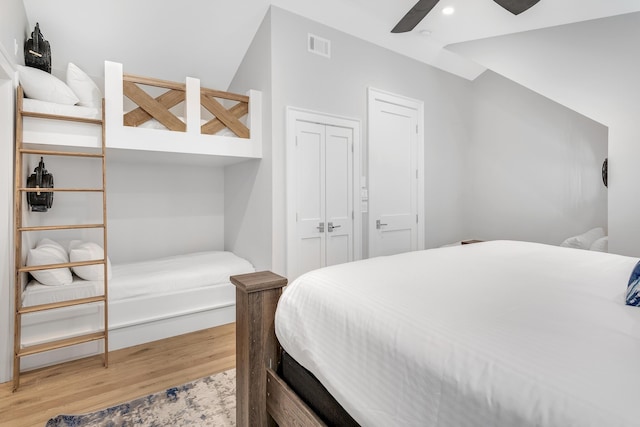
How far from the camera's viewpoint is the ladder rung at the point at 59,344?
2.19 metres

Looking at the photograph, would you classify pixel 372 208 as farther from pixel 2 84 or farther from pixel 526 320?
pixel 2 84

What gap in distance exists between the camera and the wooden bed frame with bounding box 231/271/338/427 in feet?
4.30

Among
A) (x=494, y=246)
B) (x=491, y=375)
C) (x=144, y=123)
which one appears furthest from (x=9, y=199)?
(x=494, y=246)

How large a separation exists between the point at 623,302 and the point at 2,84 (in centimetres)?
346

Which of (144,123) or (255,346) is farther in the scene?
(144,123)

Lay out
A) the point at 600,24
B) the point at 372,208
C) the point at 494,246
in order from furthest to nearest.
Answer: the point at 372,208, the point at 600,24, the point at 494,246

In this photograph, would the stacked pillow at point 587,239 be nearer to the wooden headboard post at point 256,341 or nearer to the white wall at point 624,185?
the white wall at point 624,185

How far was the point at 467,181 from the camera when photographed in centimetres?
468

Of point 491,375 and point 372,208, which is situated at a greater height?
point 372,208

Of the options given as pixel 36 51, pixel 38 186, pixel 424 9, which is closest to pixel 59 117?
pixel 36 51

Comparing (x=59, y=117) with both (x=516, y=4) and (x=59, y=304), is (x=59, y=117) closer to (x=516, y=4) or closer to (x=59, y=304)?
(x=59, y=304)

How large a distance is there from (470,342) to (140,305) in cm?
278

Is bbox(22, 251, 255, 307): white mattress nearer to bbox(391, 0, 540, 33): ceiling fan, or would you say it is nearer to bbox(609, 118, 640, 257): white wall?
bbox(391, 0, 540, 33): ceiling fan

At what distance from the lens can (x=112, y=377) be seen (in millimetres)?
2248
